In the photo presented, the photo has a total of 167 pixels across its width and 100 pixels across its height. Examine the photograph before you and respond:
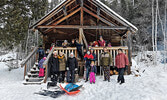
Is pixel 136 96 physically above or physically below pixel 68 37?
below

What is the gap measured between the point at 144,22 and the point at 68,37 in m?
17.4

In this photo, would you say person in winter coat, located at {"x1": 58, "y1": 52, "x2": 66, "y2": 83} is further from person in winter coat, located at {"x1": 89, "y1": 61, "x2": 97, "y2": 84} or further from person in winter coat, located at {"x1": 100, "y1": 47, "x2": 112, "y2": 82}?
person in winter coat, located at {"x1": 100, "y1": 47, "x2": 112, "y2": 82}

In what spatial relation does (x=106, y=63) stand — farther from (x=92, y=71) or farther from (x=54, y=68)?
(x=54, y=68)

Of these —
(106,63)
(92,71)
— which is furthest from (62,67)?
(106,63)

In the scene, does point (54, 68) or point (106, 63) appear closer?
point (54, 68)

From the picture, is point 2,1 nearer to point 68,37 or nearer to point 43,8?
point 68,37

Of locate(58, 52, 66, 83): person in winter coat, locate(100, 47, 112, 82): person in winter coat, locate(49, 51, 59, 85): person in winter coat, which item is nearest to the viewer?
locate(49, 51, 59, 85): person in winter coat

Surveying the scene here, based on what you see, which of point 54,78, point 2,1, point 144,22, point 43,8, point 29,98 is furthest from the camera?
point 144,22

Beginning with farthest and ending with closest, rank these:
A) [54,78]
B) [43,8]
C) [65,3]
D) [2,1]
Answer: [43,8] → [2,1] → [65,3] → [54,78]

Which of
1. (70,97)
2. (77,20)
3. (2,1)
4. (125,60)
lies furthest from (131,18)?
(70,97)

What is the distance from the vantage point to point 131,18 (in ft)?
79.1

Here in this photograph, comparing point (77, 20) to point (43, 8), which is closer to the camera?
point (77, 20)

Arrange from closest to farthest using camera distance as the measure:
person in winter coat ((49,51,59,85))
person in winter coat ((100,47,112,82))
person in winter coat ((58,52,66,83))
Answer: person in winter coat ((49,51,59,85)) < person in winter coat ((58,52,66,83)) < person in winter coat ((100,47,112,82))

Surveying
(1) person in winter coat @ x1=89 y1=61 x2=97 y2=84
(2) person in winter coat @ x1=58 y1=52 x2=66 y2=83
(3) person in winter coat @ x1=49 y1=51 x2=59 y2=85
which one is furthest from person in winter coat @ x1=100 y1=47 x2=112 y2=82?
(3) person in winter coat @ x1=49 y1=51 x2=59 y2=85
